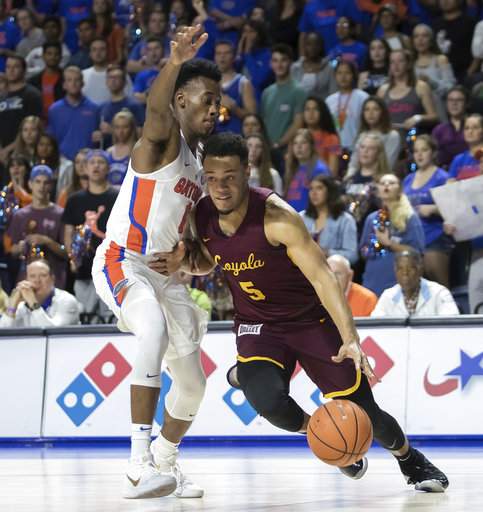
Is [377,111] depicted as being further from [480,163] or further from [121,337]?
[121,337]

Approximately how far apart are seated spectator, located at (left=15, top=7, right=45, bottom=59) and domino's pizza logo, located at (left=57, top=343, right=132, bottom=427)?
282 inches

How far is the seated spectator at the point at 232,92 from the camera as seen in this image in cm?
1311

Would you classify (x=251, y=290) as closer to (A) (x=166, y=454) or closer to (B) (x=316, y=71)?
(A) (x=166, y=454)

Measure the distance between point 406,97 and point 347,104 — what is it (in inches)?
26.7

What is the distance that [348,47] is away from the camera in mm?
13508

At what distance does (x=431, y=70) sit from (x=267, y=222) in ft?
23.3

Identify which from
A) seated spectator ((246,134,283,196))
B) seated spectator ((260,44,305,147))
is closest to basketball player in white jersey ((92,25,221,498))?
seated spectator ((246,134,283,196))

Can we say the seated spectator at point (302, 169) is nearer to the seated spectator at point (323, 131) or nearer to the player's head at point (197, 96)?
the seated spectator at point (323, 131)

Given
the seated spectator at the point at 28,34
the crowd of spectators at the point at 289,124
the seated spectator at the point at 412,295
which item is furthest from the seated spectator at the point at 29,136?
the seated spectator at the point at 412,295

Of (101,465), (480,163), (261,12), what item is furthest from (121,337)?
(261,12)

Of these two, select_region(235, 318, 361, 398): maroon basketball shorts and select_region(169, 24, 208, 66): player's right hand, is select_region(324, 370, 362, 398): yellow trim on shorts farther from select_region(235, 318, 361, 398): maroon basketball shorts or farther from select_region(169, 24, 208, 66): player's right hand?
select_region(169, 24, 208, 66): player's right hand

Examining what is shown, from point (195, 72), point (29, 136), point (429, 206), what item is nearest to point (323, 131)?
point (429, 206)

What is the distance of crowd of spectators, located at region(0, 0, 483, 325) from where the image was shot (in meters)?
10.8

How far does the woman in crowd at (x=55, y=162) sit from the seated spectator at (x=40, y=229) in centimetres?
79
